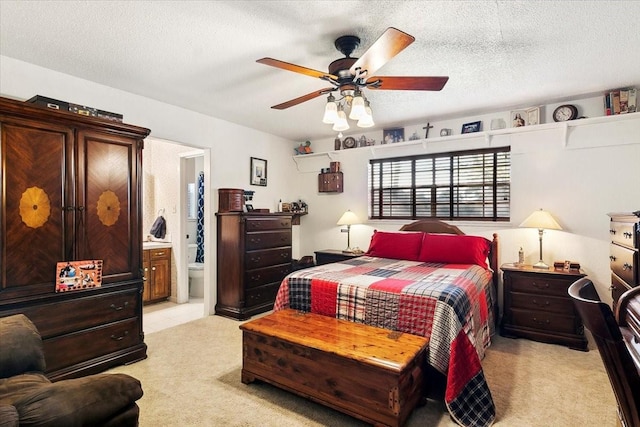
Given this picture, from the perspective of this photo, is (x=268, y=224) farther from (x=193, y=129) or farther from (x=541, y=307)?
(x=541, y=307)

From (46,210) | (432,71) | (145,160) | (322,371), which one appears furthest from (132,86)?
(322,371)

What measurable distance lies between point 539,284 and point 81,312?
414 cm

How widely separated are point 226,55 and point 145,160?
3.29 metres

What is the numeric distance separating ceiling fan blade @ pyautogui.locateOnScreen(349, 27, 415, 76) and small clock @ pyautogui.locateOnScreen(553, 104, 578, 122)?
8.80 feet

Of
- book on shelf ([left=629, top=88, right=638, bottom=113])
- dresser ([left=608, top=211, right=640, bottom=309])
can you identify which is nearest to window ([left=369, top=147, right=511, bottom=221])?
book on shelf ([left=629, top=88, right=638, bottom=113])

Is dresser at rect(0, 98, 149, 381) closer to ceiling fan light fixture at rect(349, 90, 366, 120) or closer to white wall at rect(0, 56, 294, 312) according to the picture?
white wall at rect(0, 56, 294, 312)

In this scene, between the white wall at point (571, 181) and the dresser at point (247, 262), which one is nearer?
the white wall at point (571, 181)

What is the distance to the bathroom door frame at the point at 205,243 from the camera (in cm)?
430

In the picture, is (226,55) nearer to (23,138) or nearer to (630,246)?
(23,138)

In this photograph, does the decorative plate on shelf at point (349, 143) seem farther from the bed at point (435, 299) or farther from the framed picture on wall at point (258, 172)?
the bed at point (435, 299)

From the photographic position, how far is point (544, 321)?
10.9 feet

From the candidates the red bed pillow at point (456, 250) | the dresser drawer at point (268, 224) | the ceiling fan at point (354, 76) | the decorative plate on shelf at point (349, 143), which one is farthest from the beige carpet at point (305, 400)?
the decorative plate on shelf at point (349, 143)

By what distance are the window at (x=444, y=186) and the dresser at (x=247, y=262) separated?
5.23ft

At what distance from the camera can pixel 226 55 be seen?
2.57m
